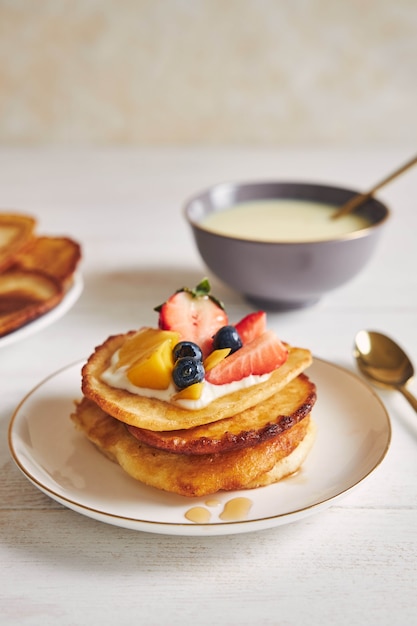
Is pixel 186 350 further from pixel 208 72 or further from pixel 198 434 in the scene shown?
pixel 208 72

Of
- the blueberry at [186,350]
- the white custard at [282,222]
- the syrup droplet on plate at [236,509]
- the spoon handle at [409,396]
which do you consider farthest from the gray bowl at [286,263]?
the syrup droplet on plate at [236,509]

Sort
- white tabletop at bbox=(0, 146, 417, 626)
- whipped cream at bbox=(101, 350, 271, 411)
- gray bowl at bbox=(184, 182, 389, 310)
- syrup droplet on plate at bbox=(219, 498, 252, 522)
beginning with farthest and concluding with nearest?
1. gray bowl at bbox=(184, 182, 389, 310)
2. whipped cream at bbox=(101, 350, 271, 411)
3. syrup droplet on plate at bbox=(219, 498, 252, 522)
4. white tabletop at bbox=(0, 146, 417, 626)

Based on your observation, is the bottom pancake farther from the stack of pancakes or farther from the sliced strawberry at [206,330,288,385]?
the sliced strawberry at [206,330,288,385]

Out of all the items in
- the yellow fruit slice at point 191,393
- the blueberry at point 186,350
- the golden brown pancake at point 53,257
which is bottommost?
the golden brown pancake at point 53,257

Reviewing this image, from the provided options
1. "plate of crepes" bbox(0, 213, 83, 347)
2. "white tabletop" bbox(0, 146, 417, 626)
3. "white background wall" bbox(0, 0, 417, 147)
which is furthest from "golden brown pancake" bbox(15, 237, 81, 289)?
"white background wall" bbox(0, 0, 417, 147)

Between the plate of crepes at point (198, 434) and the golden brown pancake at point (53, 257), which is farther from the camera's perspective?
the golden brown pancake at point (53, 257)

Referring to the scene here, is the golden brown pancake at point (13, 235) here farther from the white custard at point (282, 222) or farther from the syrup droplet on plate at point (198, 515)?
the syrup droplet on plate at point (198, 515)

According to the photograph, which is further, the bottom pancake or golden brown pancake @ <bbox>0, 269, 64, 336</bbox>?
golden brown pancake @ <bbox>0, 269, 64, 336</bbox>

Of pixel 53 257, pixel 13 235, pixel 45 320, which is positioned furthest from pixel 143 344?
pixel 13 235

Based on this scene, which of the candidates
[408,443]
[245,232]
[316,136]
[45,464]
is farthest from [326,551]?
[316,136]
